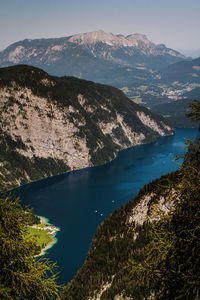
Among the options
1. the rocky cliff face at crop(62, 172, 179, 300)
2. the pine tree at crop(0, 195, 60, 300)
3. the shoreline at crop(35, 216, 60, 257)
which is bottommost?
the shoreline at crop(35, 216, 60, 257)

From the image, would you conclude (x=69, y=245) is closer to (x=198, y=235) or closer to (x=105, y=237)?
(x=105, y=237)

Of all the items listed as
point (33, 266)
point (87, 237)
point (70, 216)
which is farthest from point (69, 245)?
point (33, 266)

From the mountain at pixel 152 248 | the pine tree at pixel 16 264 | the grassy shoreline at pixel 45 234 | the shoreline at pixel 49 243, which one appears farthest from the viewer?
the grassy shoreline at pixel 45 234

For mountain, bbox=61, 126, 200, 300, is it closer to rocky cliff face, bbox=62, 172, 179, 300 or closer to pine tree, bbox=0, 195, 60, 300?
rocky cliff face, bbox=62, 172, 179, 300

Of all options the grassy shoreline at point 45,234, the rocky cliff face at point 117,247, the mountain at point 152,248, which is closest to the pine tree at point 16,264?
the mountain at point 152,248

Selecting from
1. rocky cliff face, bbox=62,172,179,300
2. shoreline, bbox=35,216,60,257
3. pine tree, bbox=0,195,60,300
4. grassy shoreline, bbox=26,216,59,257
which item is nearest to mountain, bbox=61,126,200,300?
→ rocky cliff face, bbox=62,172,179,300

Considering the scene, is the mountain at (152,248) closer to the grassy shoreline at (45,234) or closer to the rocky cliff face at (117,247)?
the rocky cliff face at (117,247)

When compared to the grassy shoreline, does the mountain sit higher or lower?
higher

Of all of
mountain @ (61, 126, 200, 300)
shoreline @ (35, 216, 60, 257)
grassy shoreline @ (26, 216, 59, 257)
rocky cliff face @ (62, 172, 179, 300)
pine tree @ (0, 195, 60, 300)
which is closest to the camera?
mountain @ (61, 126, 200, 300)
